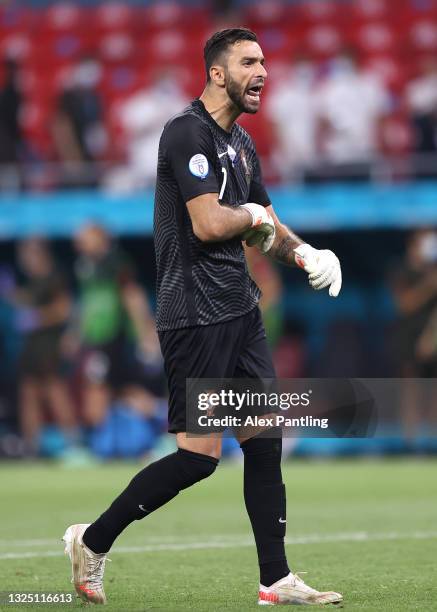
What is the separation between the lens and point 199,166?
515 centimetres

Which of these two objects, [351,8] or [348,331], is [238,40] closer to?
[348,331]

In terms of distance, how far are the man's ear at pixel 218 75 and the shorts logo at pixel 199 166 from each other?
0.33 m

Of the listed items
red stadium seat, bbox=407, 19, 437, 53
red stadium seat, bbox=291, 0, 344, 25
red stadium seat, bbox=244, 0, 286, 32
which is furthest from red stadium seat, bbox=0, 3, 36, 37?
red stadium seat, bbox=407, 19, 437, 53

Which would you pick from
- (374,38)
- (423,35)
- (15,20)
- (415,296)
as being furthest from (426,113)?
(15,20)

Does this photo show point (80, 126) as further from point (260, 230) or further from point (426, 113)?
point (260, 230)

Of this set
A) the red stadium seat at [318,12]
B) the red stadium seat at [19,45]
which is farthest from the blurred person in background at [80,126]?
the red stadium seat at [318,12]

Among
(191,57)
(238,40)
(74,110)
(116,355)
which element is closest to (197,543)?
(238,40)

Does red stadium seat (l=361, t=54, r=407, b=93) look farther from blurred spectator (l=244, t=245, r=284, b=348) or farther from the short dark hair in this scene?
the short dark hair

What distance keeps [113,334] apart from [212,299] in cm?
919

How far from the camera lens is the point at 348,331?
51.3 feet

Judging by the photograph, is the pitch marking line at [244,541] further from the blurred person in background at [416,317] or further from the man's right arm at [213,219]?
the blurred person in background at [416,317]

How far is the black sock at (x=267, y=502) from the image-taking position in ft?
17.3

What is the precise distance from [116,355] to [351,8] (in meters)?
7.27

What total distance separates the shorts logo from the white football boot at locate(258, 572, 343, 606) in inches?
60.8
